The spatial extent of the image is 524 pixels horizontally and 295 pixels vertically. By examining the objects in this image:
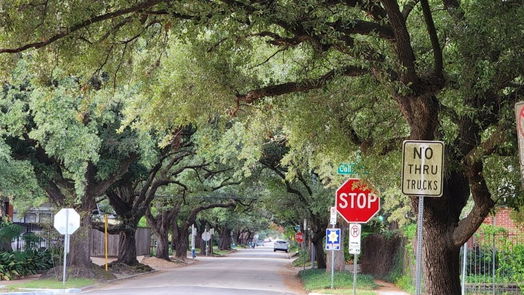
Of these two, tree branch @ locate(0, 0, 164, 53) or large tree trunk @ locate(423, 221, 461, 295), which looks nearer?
tree branch @ locate(0, 0, 164, 53)

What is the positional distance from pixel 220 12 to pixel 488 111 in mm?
4030

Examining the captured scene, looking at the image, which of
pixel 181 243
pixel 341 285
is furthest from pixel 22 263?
pixel 181 243

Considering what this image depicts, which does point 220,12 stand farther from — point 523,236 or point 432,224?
point 523,236

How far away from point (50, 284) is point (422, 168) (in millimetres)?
21576

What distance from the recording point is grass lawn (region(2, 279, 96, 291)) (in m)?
25.5

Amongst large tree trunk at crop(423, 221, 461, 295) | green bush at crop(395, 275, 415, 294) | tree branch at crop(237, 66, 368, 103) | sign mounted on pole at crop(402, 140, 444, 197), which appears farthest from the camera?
green bush at crop(395, 275, 415, 294)

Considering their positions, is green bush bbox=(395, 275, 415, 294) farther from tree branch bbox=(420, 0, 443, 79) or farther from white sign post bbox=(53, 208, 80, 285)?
tree branch bbox=(420, 0, 443, 79)

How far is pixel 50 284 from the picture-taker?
87.8 feet

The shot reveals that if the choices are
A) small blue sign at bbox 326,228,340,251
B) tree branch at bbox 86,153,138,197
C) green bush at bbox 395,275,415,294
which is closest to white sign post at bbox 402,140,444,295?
small blue sign at bbox 326,228,340,251

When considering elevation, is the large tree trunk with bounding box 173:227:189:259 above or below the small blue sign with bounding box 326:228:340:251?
below

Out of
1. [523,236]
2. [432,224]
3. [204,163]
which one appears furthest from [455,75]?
[204,163]

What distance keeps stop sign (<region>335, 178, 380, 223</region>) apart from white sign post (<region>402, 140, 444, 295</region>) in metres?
8.04

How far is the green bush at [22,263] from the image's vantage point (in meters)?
30.4

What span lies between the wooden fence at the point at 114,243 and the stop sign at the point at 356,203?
4232 cm
